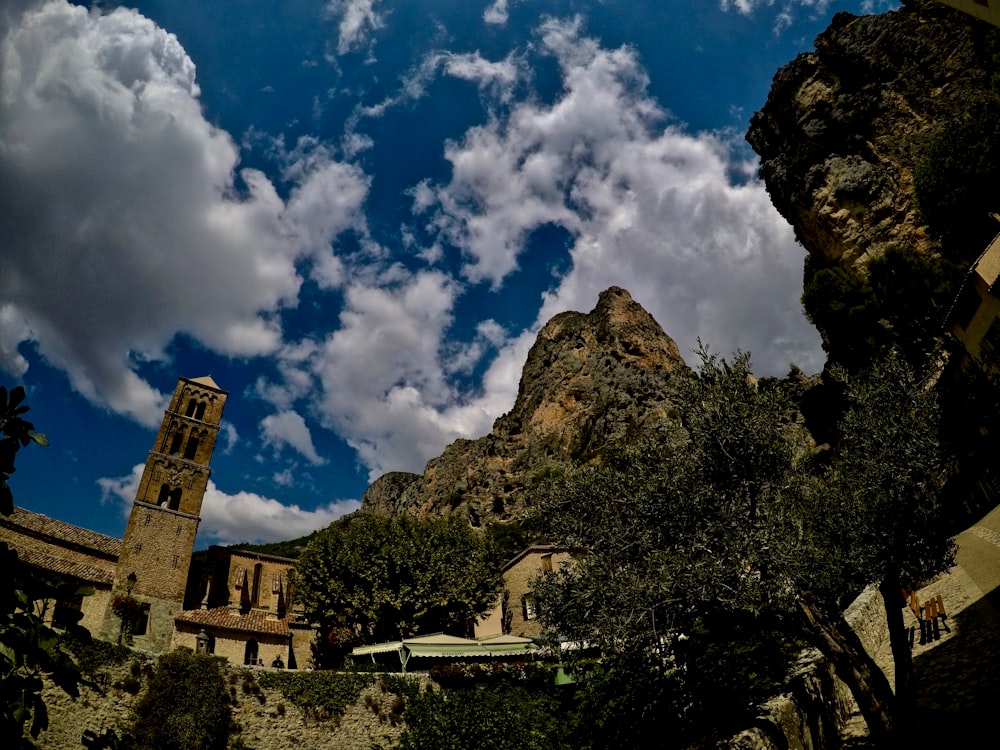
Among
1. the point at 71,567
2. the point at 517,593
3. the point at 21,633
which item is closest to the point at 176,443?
the point at 71,567

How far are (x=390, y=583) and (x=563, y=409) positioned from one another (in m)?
58.3

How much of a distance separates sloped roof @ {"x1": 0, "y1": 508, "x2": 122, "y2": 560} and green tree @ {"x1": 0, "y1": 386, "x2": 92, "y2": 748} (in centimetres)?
3779

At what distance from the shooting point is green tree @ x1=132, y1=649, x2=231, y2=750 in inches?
757

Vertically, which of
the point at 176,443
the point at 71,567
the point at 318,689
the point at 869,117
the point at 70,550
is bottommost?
the point at 318,689

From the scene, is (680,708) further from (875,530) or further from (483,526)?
(483,526)

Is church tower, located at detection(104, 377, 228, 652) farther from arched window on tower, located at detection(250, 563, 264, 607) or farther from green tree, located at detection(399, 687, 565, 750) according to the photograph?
green tree, located at detection(399, 687, 565, 750)

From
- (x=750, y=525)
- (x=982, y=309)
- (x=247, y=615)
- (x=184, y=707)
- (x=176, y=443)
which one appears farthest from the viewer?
(x=176, y=443)

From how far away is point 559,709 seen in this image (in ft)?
75.4

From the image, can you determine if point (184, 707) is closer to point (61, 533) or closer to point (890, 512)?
point (61, 533)

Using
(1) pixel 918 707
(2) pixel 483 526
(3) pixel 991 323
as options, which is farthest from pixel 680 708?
(2) pixel 483 526

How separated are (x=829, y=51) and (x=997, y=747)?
1839 inches

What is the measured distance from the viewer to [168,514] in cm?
3600

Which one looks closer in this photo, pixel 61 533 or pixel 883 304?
pixel 883 304

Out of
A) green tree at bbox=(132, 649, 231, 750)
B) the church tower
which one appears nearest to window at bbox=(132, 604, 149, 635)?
the church tower
